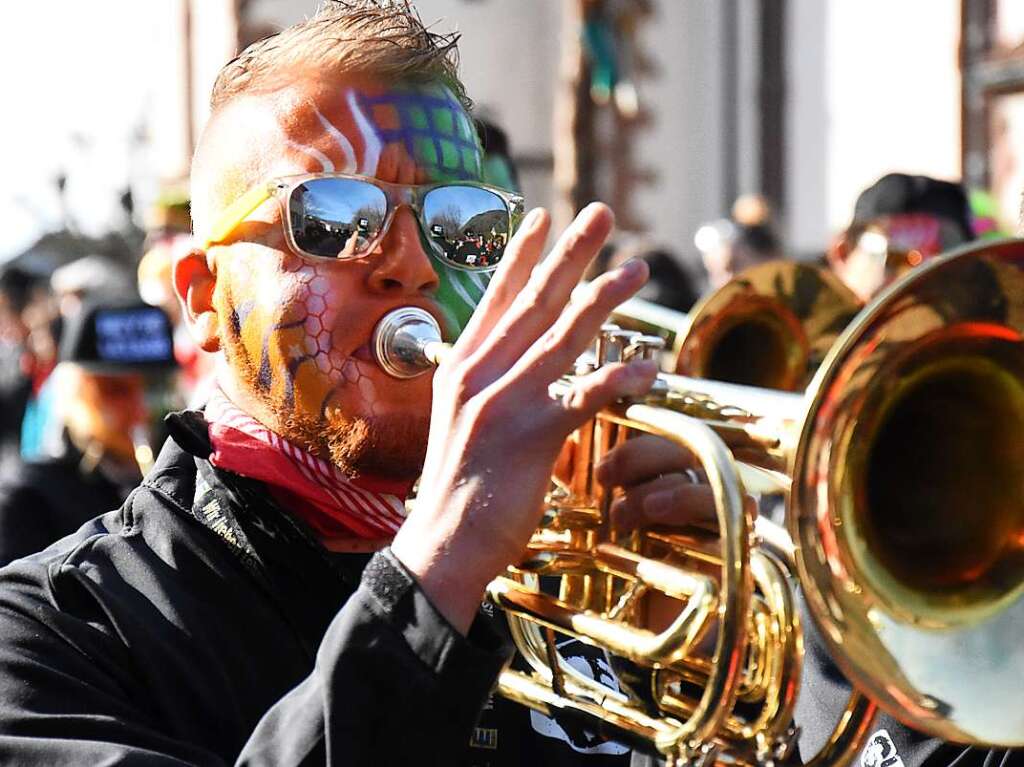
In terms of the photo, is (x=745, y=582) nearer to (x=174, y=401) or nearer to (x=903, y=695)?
(x=903, y=695)

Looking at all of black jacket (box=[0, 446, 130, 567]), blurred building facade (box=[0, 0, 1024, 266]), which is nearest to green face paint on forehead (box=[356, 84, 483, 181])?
black jacket (box=[0, 446, 130, 567])

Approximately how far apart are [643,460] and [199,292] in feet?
2.28

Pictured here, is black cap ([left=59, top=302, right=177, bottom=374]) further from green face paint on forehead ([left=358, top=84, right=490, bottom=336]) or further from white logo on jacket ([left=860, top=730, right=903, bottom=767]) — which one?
white logo on jacket ([left=860, top=730, right=903, bottom=767])

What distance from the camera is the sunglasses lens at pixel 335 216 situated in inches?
86.0

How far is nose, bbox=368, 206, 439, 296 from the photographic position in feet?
7.16

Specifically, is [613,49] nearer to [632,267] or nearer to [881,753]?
[881,753]

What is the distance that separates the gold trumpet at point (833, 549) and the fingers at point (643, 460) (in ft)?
0.17

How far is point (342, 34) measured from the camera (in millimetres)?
2359

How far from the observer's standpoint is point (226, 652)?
6.76 ft

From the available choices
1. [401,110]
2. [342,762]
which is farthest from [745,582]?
[401,110]

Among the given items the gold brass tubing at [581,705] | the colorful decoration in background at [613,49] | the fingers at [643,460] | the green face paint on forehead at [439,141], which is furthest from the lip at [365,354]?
the colorful decoration in background at [613,49]

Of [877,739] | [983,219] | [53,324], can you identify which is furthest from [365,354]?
[53,324]

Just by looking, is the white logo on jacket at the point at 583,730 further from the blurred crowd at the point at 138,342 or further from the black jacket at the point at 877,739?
the blurred crowd at the point at 138,342

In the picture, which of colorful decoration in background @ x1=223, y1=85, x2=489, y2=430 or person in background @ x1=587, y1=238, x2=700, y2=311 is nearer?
colorful decoration in background @ x1=223, y1=85, x2=489, y2=430
